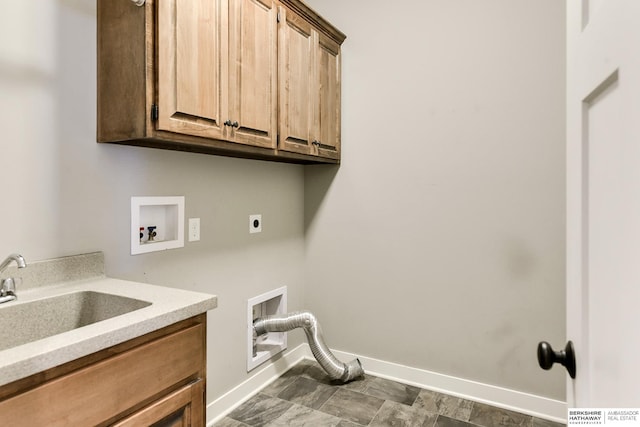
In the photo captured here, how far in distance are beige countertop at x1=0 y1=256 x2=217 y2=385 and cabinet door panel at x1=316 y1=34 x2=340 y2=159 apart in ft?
4.66

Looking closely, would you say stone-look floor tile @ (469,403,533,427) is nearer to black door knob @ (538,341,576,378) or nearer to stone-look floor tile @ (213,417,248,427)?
stone-look floor tile @ (213,417,248,427)

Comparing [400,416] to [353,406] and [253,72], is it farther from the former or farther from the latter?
[253,72]

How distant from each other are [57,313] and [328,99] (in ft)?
6.31

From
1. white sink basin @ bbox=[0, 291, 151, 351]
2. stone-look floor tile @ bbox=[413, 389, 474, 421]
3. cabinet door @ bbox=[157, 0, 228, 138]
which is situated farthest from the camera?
stone-look floor tile @ bbox=[413, 389, 474, 421]

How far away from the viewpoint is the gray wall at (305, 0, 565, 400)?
6.81ft

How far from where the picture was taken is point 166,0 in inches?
53.2

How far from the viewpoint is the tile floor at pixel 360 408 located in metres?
2.00

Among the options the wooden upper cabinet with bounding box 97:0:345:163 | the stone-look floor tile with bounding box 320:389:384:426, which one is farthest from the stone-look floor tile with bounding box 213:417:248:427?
the wooden upper cabinet with bounding box 97:0:345:163

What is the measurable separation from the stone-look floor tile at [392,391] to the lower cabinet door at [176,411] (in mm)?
1412

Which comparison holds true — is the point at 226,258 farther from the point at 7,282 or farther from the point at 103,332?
the point at 103,332

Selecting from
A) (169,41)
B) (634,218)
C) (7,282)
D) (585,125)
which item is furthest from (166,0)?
(634,218)

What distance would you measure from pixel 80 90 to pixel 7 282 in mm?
747

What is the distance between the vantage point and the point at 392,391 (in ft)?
7.63

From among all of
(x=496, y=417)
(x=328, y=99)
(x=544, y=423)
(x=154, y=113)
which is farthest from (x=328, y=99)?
(x=544, y=423)
